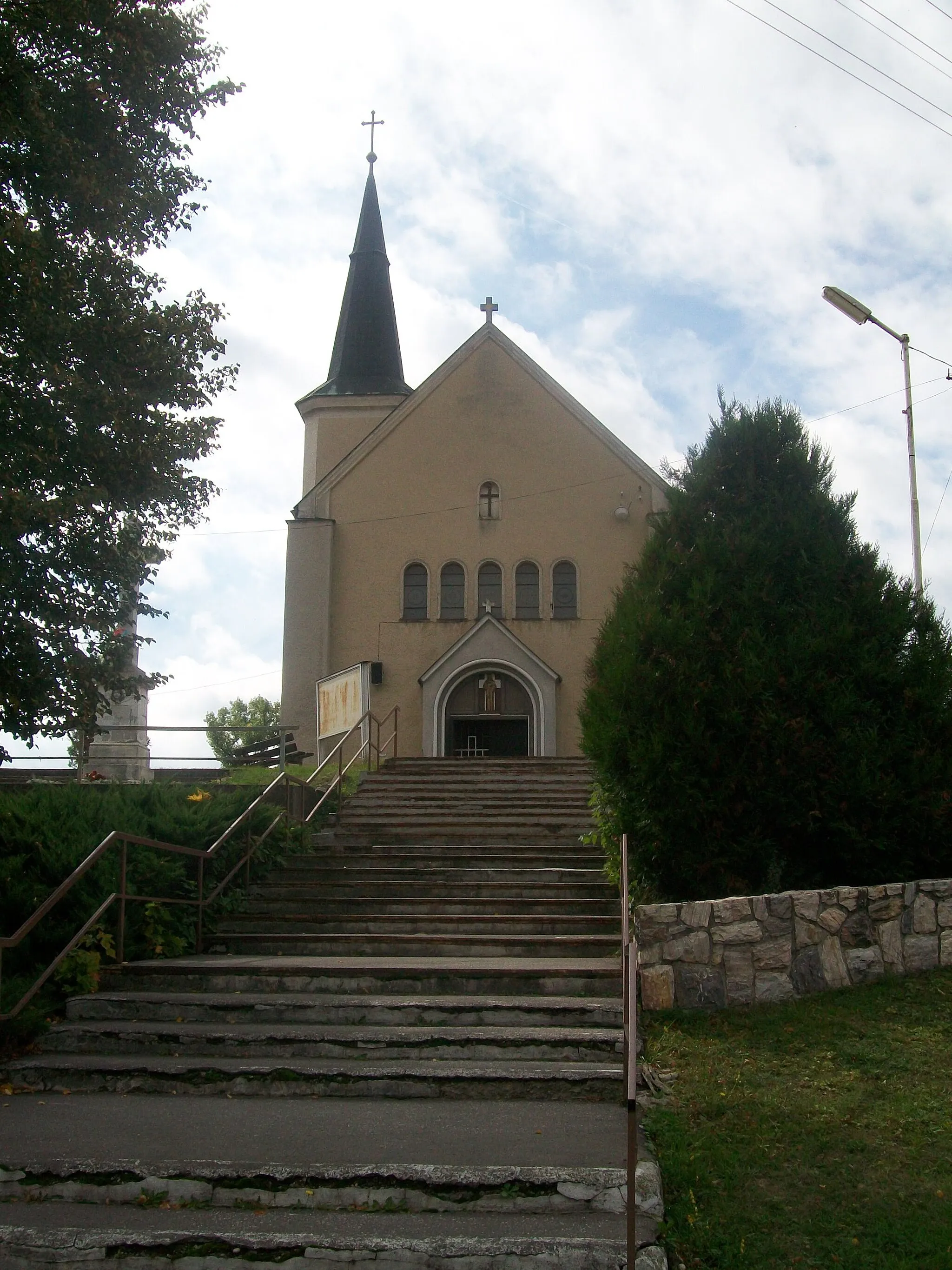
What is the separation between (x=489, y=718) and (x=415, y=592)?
3511 millimetres

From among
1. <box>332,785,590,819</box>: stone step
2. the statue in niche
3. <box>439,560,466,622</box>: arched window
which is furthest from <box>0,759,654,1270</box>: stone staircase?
<box>439,560,466,622</box>: arched window

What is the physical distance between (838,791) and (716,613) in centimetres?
179

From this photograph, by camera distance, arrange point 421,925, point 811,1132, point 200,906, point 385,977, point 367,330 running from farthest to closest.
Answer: point 367,330 → point 421,925 → point 200,906 → point 385,977 → point 811,1132

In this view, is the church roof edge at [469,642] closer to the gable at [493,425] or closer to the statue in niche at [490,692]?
the statue in niche at [490,692]

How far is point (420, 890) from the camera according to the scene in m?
12.1

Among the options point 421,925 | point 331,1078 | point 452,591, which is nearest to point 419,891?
point 421,925

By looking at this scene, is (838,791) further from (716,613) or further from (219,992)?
(219,992)

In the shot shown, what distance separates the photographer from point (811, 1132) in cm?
632

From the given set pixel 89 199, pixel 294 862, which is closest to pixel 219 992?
pixel 294 862

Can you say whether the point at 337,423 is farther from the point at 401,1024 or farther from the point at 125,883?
the point at 401,1024

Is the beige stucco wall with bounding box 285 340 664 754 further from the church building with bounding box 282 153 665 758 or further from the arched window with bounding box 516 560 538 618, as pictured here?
the arched window with bounding box 516 560 538 618

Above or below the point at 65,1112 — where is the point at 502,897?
above

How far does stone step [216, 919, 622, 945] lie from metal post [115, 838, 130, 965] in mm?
1348

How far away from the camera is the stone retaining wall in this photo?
856cm
